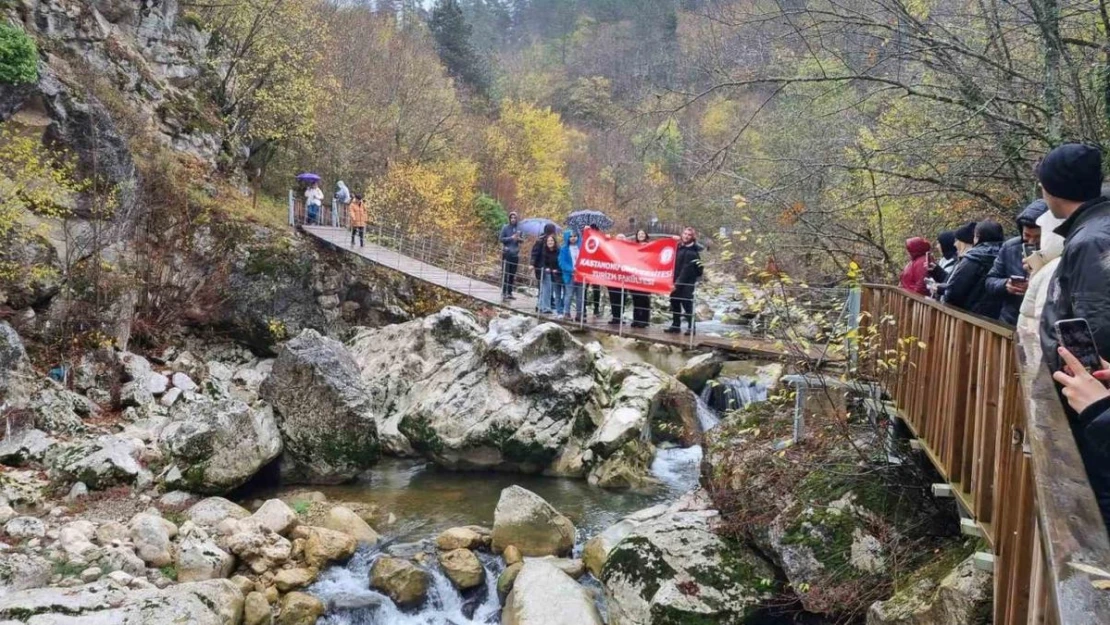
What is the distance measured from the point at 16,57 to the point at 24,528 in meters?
8.96

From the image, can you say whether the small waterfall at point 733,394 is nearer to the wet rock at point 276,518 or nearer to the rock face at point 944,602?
the wet rock at point 276,518

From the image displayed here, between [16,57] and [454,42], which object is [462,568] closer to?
[16,57]

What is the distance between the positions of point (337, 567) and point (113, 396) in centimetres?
625

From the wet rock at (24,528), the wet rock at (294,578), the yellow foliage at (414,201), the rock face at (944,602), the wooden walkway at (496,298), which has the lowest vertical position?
the wet rock at (294,578)

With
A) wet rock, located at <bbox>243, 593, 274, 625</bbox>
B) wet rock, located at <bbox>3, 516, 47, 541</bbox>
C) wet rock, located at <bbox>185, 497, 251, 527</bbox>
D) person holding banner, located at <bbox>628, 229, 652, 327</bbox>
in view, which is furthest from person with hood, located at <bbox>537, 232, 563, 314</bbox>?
wet rock, located at <bbox>3, 516, 47, 541</bbox>

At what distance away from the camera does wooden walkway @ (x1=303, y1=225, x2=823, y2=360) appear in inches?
380

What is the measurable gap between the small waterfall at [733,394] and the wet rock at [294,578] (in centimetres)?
622

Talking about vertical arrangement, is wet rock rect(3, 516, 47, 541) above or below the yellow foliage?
below

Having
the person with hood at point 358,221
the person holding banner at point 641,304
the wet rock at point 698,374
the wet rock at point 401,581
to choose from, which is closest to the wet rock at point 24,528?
the wet rock at point 401,581

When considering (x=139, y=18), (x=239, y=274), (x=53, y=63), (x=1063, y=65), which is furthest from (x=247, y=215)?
(x=1063, y=65)

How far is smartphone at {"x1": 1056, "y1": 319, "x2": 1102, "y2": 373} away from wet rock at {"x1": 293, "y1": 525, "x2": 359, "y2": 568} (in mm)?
7010

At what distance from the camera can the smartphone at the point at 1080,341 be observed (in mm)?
1792

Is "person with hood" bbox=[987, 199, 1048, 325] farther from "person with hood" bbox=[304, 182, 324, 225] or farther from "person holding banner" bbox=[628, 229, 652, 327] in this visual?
"person with hood" bbox=[304, 182, 324, 225]

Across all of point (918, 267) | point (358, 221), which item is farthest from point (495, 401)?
point (358, 221)
